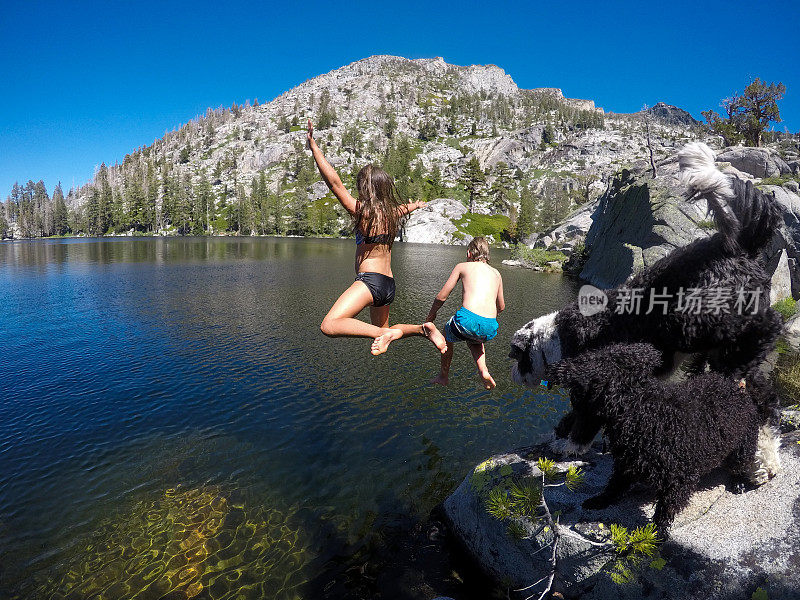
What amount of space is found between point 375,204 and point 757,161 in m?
38.5

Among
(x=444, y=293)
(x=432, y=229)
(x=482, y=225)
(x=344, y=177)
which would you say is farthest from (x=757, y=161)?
(x=344, y=177)

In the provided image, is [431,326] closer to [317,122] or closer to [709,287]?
[709,287]

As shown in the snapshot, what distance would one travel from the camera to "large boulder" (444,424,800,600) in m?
4.15

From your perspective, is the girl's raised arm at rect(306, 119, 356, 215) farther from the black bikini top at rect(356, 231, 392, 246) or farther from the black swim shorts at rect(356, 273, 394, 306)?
the black swim shorts at rect(356, 273, 394, 306)

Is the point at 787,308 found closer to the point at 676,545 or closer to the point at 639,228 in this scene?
the point at 676,545

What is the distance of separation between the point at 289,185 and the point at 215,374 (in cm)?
15479

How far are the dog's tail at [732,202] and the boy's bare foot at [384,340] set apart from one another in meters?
3.98

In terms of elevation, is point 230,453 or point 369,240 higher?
point 369,240

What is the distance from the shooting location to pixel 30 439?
1043cm

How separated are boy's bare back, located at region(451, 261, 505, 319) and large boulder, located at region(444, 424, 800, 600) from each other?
2.60 meters

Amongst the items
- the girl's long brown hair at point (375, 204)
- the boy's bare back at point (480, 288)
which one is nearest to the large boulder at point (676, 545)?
the boy's bare back at point (480, 288)

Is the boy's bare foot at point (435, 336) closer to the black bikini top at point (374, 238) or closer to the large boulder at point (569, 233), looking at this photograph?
the black bikini top at point (374, 238)

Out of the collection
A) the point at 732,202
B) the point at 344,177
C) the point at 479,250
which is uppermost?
the point at 344,177

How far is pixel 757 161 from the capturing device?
30.8 metres
